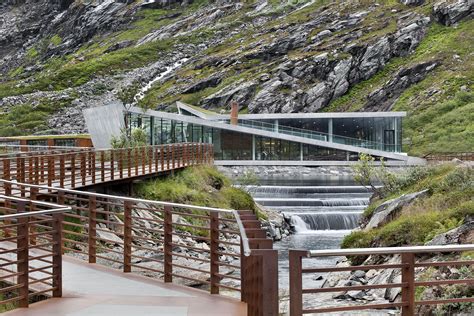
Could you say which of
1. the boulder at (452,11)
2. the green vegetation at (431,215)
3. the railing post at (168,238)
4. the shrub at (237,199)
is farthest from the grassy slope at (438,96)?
the railing post at (168,238)

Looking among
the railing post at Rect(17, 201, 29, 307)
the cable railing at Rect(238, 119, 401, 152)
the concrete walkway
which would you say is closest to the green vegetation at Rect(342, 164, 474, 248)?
the concrete walkway

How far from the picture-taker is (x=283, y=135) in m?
53.4

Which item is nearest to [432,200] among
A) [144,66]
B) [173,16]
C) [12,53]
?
[144,66]

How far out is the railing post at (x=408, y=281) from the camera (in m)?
6.19

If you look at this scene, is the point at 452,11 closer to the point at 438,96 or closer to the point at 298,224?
the point at 438,96

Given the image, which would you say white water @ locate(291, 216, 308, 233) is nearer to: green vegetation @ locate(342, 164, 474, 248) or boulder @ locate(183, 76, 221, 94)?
green vegetation @ locate(342, 164, 474, 248)

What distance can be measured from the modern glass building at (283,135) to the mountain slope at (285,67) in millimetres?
3409

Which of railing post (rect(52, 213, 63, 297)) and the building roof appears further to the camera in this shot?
the building roof

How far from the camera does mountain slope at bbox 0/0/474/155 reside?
70.4 metres

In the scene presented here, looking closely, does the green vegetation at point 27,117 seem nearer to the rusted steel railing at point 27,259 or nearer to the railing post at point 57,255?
the rusted steel railing at point 27,259

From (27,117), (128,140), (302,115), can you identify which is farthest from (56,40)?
(128,140)

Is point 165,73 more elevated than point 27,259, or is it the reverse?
point 165,73

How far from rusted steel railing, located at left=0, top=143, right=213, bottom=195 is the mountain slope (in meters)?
24.8

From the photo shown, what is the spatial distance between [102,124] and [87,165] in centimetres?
1802
